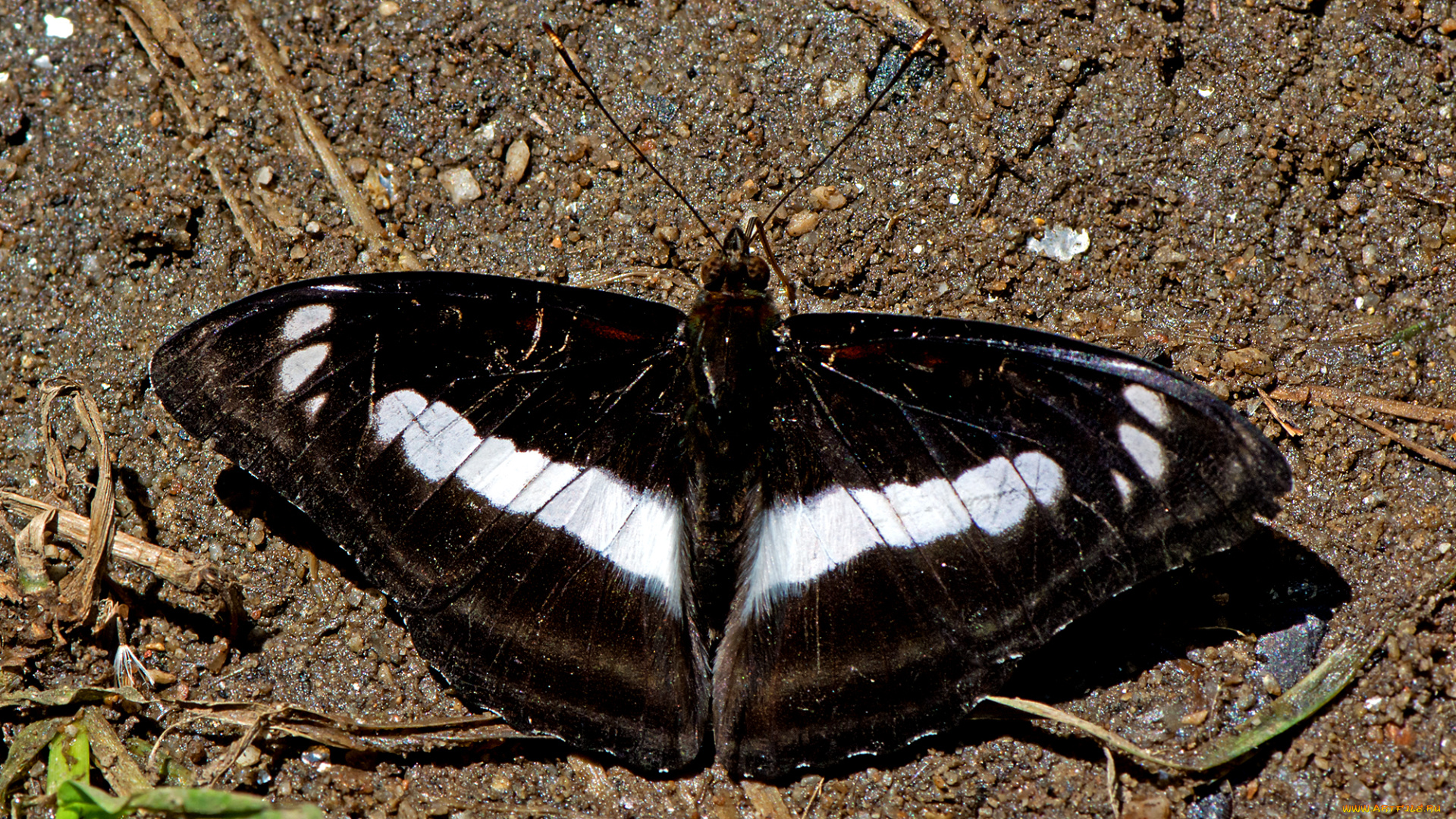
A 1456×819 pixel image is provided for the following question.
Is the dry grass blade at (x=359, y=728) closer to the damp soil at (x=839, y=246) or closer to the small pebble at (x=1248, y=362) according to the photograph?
the damp soil at (x=839, y=246)

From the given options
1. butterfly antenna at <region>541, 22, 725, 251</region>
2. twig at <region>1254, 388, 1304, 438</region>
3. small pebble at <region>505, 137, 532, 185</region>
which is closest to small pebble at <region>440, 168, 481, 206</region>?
small pebble at <region>505, 137, 532, 185</region>

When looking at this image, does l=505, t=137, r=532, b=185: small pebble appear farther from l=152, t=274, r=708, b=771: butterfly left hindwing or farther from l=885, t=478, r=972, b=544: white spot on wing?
l=885, t=478, r=972, b=544: white spot on wing

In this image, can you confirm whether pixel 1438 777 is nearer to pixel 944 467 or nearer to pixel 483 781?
pixel 944 467

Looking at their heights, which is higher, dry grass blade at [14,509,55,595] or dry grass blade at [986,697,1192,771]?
dry grass blade at [14,509,55,595]

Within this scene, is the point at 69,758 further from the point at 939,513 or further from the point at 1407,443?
the point at 1407,443

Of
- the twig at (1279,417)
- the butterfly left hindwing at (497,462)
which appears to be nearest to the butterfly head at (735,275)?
the butterfly left hindwing at (497,462)
